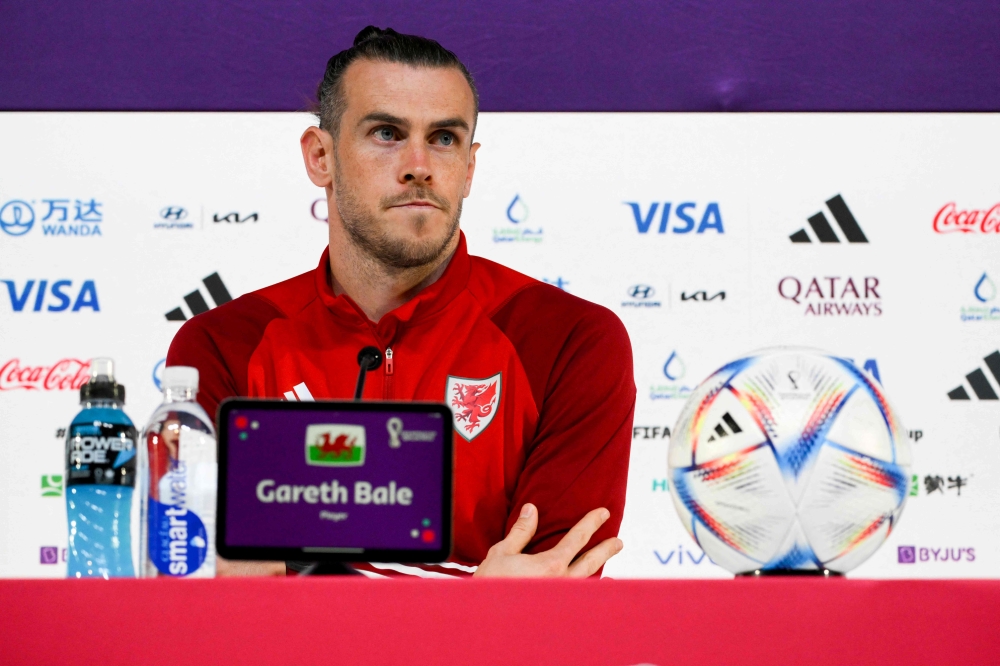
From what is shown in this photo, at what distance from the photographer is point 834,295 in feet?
10.2

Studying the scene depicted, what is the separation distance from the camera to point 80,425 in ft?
2.99

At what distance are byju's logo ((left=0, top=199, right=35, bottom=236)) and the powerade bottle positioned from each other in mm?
2390

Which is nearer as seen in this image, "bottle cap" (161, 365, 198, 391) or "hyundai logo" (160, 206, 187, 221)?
"bottle cap" (161, 365, 198, 391)

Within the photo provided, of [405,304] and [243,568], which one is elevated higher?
[405,304]

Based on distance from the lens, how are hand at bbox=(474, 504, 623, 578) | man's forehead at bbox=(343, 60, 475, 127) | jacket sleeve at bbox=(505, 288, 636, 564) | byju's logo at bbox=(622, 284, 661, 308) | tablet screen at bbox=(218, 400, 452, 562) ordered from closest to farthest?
tablet screen at bbox=(218, 400, 452, 562)
hand at bbox=(474, 504, 623, 578)
jacket sleeve at bbox=(505, 288, 636, 564)
man's forehead at bbox=(343, 60, 475, 127)
byju's logo at bbox=(622, 284, 661, 308)

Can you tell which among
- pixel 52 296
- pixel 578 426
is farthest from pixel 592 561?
pixel 52 296

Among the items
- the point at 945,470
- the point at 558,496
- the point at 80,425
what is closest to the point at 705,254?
the point at 945,470

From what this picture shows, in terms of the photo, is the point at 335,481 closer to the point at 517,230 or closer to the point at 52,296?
the point at 517,230

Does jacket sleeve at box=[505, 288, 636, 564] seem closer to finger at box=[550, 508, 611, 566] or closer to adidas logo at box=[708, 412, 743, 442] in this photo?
finger at box=[550, 508, 611, 566]

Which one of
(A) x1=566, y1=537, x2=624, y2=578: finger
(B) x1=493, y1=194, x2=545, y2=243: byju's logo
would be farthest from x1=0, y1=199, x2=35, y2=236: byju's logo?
(A) x1=566, y1=537, x2=624, y2=578: finger

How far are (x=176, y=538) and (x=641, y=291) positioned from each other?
2.38 m

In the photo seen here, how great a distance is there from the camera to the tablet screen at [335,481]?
78 centimetres

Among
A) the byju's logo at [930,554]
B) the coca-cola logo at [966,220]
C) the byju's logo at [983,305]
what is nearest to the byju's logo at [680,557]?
the byju's logo at [930,554]

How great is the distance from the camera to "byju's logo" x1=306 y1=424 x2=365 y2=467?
2.59 feet
